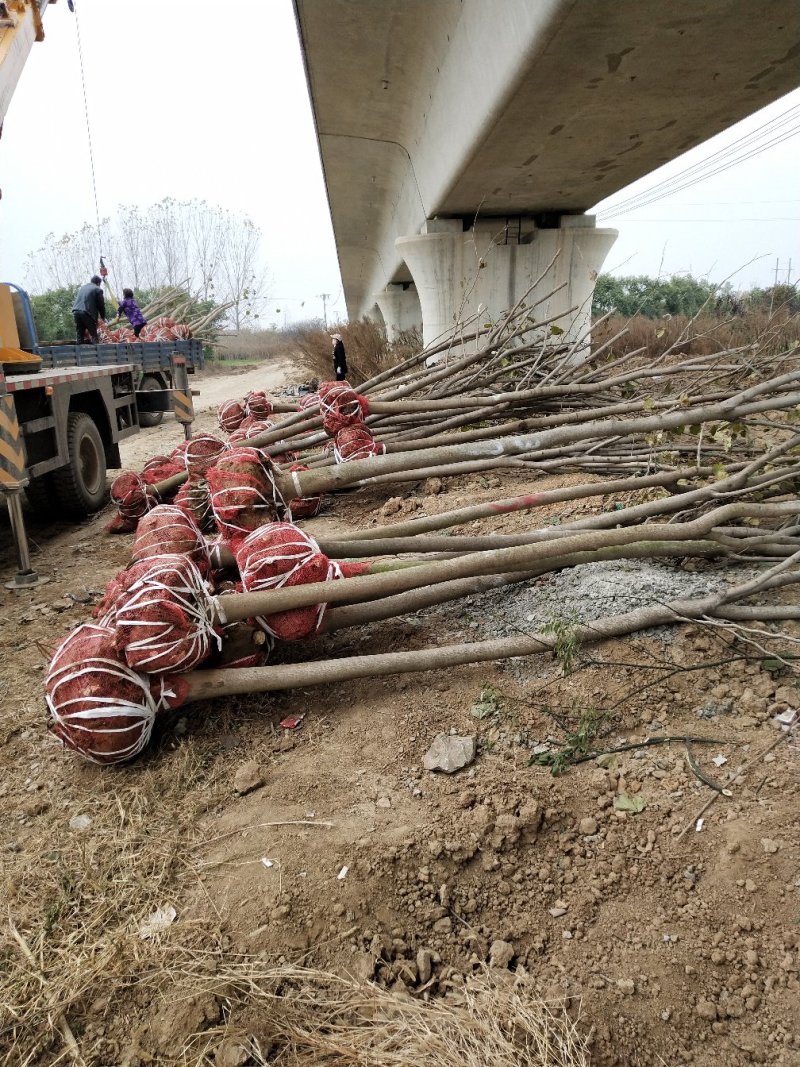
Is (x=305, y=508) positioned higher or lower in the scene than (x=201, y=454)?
lower

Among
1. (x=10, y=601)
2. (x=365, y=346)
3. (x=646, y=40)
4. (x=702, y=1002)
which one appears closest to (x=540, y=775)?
(x=702, y=1002)

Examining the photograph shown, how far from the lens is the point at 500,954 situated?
1.67 meters

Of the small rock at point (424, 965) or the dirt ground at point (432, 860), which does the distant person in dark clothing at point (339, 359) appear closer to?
the dirt ground at point (432, 860)

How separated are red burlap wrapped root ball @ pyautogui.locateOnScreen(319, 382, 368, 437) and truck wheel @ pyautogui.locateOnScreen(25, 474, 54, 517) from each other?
3056mm

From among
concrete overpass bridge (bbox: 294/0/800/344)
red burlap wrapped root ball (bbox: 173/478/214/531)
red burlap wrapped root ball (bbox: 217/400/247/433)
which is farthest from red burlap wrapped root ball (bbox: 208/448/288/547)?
concrete overpass bridge (bbox: 294/0/800/344)

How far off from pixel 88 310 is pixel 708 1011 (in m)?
14.0

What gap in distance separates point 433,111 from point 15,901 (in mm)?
7693

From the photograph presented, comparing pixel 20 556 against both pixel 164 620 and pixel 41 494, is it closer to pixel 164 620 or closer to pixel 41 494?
pixel 41 494

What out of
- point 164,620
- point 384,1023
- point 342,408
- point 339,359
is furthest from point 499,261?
point 384,1023

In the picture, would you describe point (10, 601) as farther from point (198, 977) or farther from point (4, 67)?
point (4, 67)

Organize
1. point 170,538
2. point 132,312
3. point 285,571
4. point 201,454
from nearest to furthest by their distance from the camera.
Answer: point 285,571 → point 170,538 → point 201,454 → point 132,312

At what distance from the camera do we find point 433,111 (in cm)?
698

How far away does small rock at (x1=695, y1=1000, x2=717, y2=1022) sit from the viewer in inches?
58.7

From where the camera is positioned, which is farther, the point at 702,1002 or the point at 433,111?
the point at 433,111
